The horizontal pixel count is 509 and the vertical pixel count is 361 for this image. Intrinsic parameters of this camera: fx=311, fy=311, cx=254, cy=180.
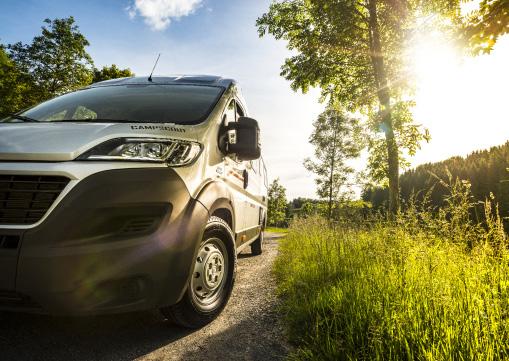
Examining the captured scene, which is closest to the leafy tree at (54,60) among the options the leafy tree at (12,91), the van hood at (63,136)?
the leafy tree at (12,91)

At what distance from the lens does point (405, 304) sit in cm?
201

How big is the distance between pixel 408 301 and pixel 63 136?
2.50m

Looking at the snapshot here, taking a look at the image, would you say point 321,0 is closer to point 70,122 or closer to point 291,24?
point 291,24

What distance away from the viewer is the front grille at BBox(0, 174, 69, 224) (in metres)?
1.69

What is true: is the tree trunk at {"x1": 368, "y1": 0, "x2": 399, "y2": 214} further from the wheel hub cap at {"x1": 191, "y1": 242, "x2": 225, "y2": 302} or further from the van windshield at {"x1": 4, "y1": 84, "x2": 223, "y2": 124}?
the wheel hub cap at {"x1": 191, "y1": 242, "x2": 225, "y2": 302}

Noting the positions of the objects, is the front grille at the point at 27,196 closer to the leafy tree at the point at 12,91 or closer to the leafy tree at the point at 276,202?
the leafy tree at the point at 12,91

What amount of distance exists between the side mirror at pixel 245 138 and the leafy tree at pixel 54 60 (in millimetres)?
23073

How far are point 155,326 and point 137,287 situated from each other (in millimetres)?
728

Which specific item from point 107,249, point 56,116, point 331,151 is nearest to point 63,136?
point 107,249

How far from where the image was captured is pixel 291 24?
11164mm

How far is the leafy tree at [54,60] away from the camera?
21406 mm

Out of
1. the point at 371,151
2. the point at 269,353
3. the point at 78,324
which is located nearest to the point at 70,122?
the point at 78,324

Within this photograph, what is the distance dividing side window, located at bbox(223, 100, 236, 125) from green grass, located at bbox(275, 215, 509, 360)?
5.88 ft

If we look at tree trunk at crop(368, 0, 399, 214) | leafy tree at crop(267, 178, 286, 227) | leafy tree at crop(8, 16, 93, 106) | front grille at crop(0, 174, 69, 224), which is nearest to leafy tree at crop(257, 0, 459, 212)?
tree trunk at crop(368, 0, 399, 214)
